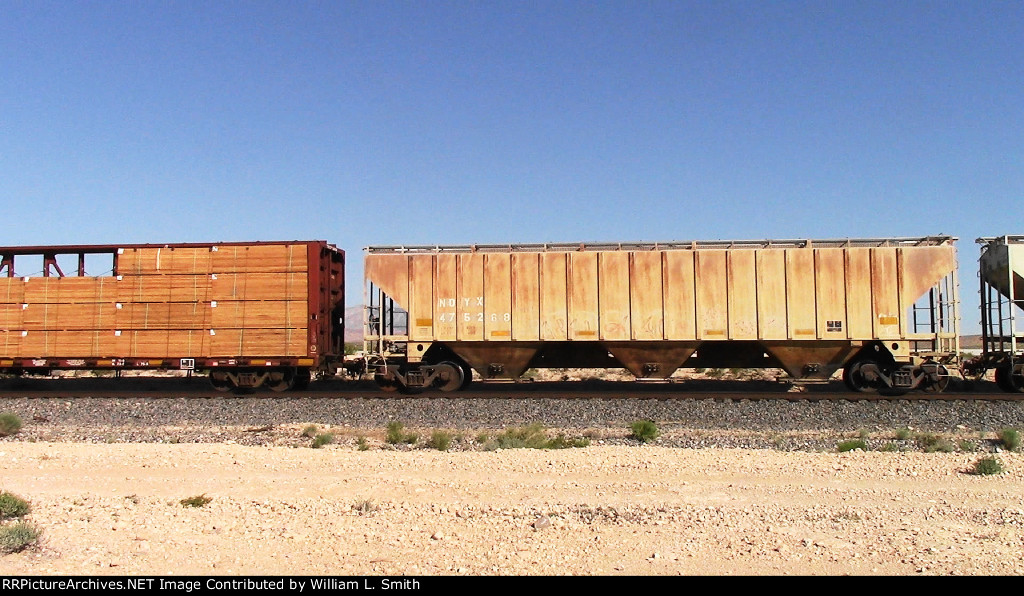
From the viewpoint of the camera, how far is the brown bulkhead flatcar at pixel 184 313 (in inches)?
720

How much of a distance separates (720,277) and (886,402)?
180 inches

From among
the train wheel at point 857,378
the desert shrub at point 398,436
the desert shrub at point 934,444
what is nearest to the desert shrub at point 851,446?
the desert shrub at point 934,444

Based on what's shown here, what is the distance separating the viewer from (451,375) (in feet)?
59.9

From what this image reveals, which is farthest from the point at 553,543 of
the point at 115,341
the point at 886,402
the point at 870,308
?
the point at 115,341

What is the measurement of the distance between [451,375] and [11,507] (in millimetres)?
11687

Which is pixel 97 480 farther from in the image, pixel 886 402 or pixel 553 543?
pixel 886 402

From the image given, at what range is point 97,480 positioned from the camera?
29.8 ft

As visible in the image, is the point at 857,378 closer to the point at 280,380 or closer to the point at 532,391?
the point at 532,391

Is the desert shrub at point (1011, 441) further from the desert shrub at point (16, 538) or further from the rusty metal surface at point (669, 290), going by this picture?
the desert shrub at point (16, 538)

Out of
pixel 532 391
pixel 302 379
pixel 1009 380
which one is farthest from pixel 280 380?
pixel 1009 380

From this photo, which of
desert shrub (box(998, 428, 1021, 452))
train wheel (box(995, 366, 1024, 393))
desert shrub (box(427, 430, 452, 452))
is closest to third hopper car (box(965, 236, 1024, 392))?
train wheel (box(995, 366, 1024, 393))

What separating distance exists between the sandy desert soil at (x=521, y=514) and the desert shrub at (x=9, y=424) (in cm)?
351

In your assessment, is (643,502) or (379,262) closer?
(643,502)

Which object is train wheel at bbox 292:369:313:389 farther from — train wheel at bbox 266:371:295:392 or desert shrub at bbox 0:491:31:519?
desert shrub at bbox 0:491:31:519
